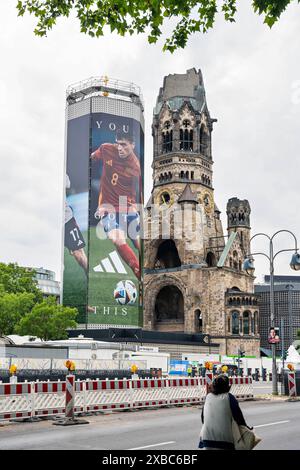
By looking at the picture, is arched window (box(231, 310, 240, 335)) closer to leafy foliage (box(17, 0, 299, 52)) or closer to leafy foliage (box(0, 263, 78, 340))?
leafy foliage (box(0, 263, 78, 340))

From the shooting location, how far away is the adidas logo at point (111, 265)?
77375 mm

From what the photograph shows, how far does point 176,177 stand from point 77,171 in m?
20.3

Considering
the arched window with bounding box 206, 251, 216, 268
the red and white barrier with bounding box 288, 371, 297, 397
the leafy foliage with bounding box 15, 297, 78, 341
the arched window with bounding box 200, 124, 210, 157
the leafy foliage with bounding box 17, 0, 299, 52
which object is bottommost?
the red and white barrier with bounding box 288, 371, 297, 397

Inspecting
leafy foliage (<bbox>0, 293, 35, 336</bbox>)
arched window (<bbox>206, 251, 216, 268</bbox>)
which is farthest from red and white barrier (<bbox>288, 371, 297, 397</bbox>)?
arched window (<bbox>206, 251, 216, 268</bbox>)

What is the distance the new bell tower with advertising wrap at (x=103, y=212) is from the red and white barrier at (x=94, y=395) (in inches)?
1965

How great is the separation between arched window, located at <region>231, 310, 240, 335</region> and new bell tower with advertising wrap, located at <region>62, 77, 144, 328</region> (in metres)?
13.7

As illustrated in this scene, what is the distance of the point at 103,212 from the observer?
7881cm

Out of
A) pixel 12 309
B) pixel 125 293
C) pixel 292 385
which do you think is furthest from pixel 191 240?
pixel 292 385

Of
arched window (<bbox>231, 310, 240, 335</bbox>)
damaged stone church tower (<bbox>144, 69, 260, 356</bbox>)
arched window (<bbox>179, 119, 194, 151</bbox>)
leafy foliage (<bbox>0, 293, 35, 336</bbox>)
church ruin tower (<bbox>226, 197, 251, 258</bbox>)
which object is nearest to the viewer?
leafy foliage (<bbox>0, 293, 35, 336</bbox>)

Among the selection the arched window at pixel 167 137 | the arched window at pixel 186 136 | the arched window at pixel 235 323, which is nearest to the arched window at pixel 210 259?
the arched window at pixel 235 323

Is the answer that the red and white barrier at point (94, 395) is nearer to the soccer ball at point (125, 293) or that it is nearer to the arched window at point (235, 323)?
the soccer ball at point (125, 293)

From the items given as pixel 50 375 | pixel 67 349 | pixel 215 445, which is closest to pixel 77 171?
pixel 67 349

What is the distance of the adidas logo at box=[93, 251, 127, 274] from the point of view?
77375 millimetres

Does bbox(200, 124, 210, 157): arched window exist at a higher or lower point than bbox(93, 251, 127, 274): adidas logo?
higher
